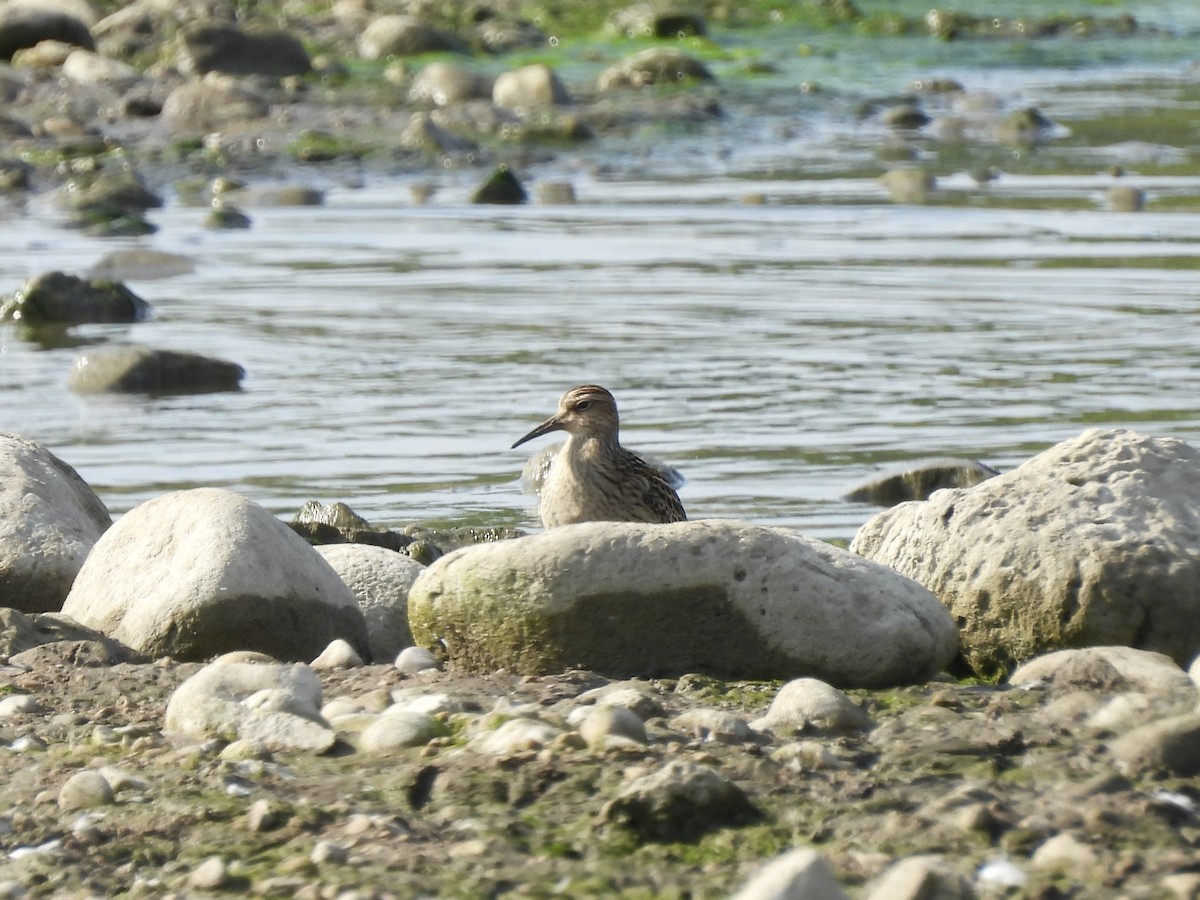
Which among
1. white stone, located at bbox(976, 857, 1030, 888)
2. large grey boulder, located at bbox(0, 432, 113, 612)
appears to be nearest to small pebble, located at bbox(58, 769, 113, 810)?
white stone, located at bbox(976, 857, 1030, 888)

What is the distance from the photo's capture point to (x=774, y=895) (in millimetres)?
3461

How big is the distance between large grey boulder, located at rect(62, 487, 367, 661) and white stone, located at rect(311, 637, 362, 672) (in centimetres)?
35

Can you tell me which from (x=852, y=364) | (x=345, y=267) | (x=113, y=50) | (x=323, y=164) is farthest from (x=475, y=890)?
(x=113, y=50)

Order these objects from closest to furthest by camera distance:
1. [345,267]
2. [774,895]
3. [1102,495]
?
[774,895]
[1102,495]
[345,267]

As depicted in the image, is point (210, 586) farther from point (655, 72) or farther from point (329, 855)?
point (655, 72)

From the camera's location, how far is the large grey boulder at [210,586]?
5961mm

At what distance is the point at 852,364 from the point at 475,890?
7475 mm

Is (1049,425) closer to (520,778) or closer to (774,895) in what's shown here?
(520,778)

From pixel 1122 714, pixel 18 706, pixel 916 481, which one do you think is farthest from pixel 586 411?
pixel 1122 714

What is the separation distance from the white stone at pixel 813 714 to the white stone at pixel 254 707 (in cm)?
101

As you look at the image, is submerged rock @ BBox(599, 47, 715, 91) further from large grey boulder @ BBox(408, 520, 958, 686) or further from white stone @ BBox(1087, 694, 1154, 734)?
white stone @ BBox(1087, 694, 1154, 734)

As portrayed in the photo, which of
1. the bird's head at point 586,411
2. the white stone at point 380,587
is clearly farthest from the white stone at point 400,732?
the bird's head at point 586,411

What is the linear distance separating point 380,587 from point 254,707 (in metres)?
1.73

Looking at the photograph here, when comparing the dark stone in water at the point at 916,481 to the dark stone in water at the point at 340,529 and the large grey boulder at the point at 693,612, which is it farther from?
the large grey boulder at the point at 693,612
